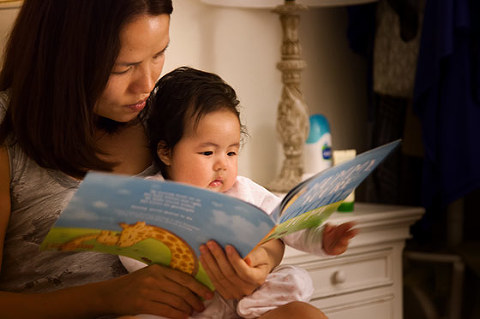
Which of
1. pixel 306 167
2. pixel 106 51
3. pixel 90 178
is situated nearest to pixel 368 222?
pixel 306 167

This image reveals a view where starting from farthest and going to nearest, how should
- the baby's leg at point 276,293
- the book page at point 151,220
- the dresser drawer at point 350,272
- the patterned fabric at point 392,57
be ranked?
the patterned fabric at point 392,57, the dresser drawer at point 350,272, the baby's leg at point 276,293, the book page at point 151,220

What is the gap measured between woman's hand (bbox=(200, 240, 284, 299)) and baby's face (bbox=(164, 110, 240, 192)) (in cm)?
13

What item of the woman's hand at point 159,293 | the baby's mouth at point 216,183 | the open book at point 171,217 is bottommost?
the woman's hand at point 159,293

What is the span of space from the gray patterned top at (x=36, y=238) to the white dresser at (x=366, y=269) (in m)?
0.61

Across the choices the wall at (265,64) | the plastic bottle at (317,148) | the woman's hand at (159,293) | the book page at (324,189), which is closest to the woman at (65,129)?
the woman's hand at (159,293)

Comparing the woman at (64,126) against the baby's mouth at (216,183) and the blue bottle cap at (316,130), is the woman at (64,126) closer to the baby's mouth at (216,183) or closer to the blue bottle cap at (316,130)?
the baby's mouth at (216,183)

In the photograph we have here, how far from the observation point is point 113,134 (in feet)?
3.37

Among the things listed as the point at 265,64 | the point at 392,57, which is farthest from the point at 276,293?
the point at 392,57

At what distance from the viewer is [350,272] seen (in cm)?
158

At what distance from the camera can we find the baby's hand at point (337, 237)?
3.18 feet

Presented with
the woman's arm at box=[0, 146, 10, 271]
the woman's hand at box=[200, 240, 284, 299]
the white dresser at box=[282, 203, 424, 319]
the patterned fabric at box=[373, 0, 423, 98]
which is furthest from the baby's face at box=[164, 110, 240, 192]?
the patterned fabric at box=[373, 0, 423, 98]

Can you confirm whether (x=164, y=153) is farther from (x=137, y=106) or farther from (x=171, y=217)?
(x=171, y=217)

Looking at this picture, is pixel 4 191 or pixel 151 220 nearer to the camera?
pixel 151 220

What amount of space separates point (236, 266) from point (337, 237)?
20 centimetres
